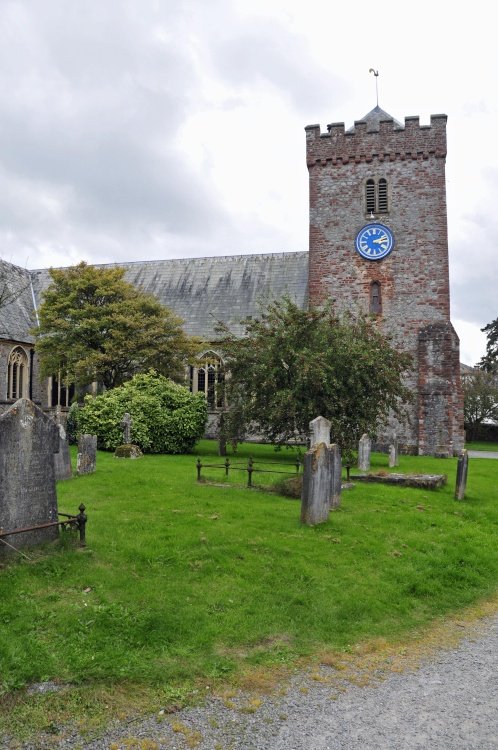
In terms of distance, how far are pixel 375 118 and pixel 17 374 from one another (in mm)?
22562

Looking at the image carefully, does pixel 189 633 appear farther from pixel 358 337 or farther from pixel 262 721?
pixel 358 337

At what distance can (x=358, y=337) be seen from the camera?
1775 centimetres

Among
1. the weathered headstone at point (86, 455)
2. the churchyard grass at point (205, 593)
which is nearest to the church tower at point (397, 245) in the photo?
the churchyard grass at point (205, 593)

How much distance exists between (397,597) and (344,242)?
71.9ft

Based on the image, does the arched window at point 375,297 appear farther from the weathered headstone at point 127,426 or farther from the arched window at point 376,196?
the weathered headstone at point 127,426

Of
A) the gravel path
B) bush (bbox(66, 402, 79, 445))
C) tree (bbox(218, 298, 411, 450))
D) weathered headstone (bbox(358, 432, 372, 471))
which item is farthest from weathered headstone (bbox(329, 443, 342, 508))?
bush (bbox(66, 402, 79, 445))

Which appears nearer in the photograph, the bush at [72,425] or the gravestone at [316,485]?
the gravestone at [316,485]

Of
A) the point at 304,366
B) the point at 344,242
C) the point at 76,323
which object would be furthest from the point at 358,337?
the point at 76,323

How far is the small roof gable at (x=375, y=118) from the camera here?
26939 mm

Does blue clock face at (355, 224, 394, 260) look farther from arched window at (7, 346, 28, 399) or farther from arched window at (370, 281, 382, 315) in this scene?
arched window at (7, 346, 28, 399)

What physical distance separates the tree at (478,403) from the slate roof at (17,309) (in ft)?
101

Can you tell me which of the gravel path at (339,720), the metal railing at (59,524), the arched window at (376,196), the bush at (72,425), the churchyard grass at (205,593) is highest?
the arched window at (376,196)

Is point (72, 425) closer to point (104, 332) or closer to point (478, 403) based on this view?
point (104, 332)

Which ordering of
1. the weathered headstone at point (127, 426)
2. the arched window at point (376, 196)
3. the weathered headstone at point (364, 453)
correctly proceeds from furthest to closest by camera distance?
the arched window at point (376, 196)
the weathered headstone at point (127, 426)
the weathered headstone at point (364, 453)
